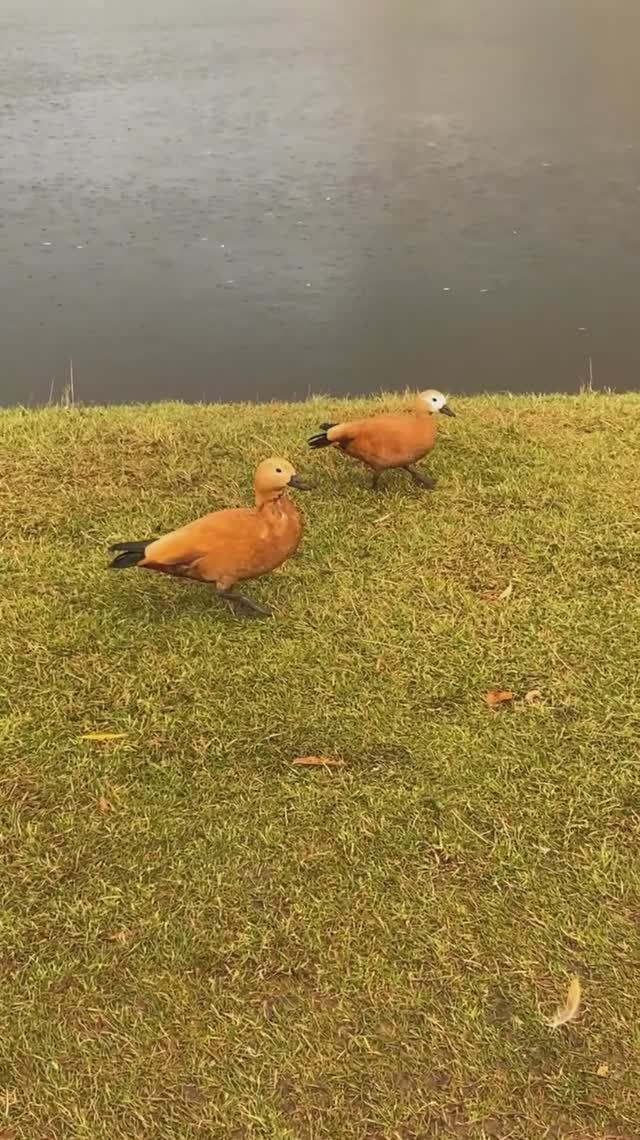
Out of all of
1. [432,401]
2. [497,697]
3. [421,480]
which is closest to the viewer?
→ [497,697]

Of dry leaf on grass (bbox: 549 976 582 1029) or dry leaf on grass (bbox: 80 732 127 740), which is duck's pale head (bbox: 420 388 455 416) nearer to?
dry leaf on grass (bbox: 80 732 127 740)

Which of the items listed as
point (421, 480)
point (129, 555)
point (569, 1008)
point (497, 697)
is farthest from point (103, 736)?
point (421, 480)

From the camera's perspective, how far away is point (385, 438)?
2.61 meters

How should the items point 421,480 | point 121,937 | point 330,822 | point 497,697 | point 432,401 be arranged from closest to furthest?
point 121,937
point 330,822
point 497,697
point 432,401
point 421,480

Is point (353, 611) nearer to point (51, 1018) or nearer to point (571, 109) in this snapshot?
point (51, 1018)

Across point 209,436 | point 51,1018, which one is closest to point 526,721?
point 51,1018

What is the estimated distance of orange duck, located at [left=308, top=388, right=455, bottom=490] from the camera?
259 cm

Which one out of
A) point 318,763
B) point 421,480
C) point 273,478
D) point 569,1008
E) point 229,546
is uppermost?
point 273,478

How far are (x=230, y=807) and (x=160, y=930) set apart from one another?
278 millimetres

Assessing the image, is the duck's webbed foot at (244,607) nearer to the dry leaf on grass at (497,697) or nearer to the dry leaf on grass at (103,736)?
the dry leaf on grass at (103,736)

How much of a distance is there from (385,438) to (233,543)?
0.62m

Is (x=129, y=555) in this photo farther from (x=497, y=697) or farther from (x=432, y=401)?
(x=432, y=401)

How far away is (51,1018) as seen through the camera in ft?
5.25

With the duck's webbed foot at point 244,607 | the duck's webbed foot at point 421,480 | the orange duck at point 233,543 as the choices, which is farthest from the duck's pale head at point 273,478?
the duck's webbed foot at point 421,480
